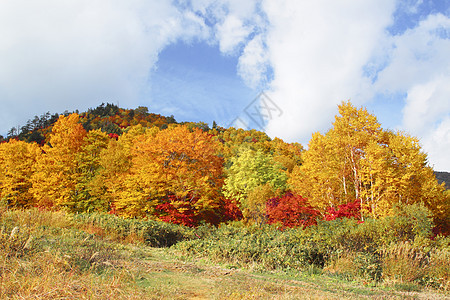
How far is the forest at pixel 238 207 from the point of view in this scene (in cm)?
783

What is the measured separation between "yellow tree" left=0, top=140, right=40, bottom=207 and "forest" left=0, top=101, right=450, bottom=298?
135 millimetres

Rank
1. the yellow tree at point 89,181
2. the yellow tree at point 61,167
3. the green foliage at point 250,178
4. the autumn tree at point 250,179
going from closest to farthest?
the yellow tree at point 89,181, the yellow tree at point 61,167, the autumn tree at point 250,179, the green foliage at point 250,178

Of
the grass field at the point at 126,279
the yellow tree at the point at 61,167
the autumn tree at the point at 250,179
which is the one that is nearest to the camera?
the grass field at the point at 126,279

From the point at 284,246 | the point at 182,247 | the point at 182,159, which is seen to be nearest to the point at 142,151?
the point at 182,159

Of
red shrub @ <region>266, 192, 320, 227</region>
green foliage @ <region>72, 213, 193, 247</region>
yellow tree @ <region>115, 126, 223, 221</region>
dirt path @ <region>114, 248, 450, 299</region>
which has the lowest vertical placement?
dirt path @ <region>114, 248, 450, 299</region>

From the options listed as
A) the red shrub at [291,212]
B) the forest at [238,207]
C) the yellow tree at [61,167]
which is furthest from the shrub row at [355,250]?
the yellow tree at [61,167]

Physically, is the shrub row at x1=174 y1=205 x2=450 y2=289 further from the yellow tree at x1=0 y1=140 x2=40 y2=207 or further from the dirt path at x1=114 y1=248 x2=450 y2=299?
the yellow tree at x1=0 y1=140 x2=40 y2=207

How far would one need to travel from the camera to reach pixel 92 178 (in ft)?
83.7

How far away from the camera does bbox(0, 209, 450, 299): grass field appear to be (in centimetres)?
374

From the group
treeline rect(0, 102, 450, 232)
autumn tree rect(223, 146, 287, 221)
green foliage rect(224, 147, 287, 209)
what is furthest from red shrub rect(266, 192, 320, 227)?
green foliage rect(224, 147, 287, 209)

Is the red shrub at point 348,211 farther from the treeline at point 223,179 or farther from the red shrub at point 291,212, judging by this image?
the red shrub at point 291,212

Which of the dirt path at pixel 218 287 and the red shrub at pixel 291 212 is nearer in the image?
the dirt path at pixel 218 287

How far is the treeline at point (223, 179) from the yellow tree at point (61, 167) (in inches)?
3.5

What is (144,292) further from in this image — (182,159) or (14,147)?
(14,147)
